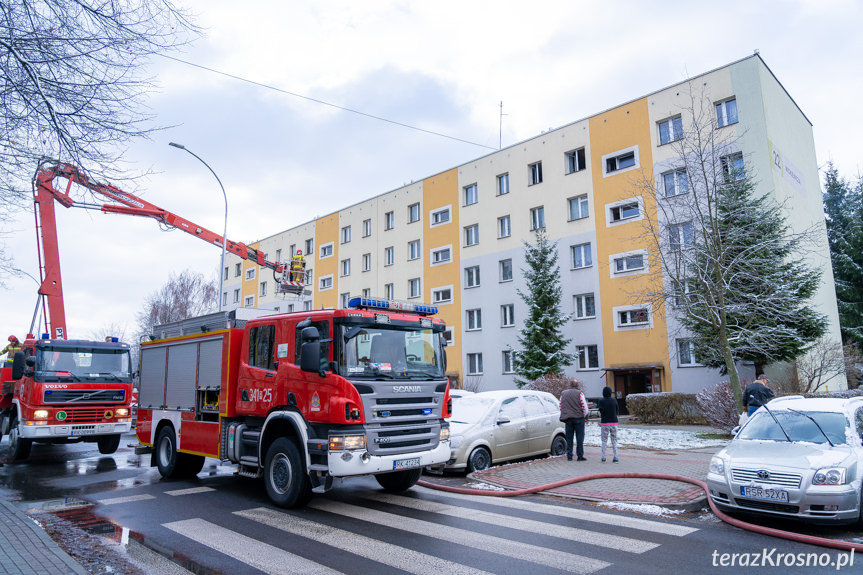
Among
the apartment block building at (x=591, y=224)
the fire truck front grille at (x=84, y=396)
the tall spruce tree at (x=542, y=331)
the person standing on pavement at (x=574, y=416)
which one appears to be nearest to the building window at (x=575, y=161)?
the apartment block building at (x=591, y=224)

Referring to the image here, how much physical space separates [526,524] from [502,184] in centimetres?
2984

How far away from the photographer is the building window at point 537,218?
32547 mm

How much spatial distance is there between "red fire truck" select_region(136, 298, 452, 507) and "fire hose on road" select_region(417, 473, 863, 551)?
96cm

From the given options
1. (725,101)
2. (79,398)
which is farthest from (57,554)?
(725,101)

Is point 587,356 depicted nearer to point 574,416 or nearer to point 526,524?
point 574,416

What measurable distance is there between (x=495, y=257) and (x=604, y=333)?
860 cm

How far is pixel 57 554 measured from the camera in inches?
216

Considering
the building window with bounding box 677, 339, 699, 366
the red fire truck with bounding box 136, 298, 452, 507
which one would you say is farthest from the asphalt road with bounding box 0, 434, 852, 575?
the building window with bounding box 677, 339, 699, 366

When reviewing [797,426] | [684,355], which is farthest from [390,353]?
[684,355]

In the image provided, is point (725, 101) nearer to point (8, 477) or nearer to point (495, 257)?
point (495, 257)

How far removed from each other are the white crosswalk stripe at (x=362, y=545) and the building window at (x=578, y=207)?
85.6 ft

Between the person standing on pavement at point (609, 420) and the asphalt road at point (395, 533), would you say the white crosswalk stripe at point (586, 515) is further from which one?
the person standing on pavement at point (609, 420)

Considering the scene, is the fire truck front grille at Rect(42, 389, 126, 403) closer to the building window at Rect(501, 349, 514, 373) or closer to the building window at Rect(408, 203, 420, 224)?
the building window at Rect(501, 349, 514, 373)

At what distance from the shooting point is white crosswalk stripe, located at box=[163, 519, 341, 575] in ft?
17.8
